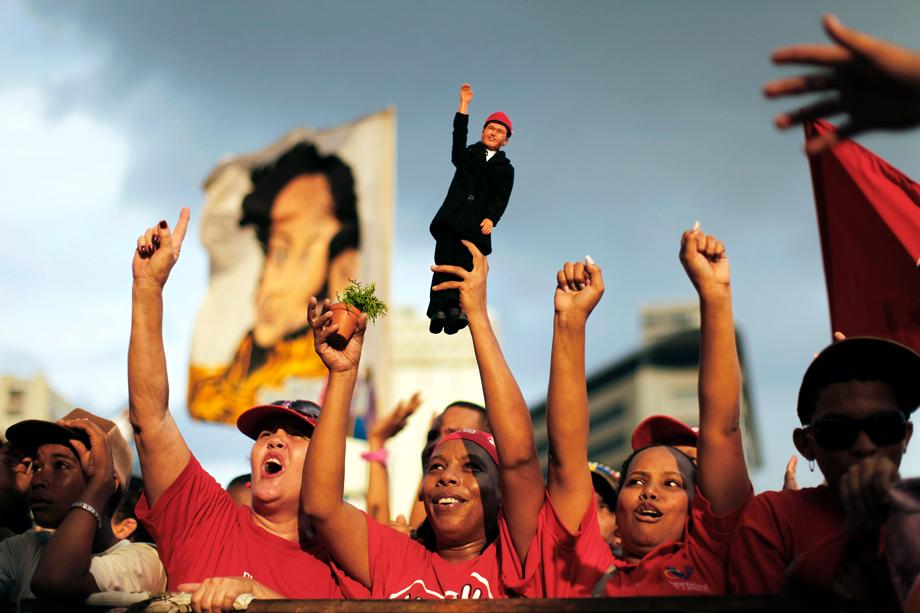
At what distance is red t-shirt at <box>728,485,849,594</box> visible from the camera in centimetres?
325

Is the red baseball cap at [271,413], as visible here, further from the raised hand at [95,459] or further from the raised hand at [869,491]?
the raised hand at [869,491]

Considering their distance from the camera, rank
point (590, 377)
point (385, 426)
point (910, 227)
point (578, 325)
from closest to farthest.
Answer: point (578, 325)
point (910, 227)
point (385, 426)
point (590, 377)

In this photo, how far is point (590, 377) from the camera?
108 m

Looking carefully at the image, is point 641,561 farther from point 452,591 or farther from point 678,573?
point 452,591

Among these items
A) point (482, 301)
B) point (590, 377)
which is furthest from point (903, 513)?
point (590, 377)

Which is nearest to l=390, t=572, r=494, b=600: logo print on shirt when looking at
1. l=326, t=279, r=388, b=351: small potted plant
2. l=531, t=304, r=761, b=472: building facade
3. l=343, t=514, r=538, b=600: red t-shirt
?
l=343, t=514, r=538, b=600: red t-shirt

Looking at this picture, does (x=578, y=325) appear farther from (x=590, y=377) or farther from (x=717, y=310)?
(x=590, y=377)

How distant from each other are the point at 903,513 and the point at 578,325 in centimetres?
144

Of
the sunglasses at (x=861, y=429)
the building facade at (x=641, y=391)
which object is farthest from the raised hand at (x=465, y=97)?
the building facade at (x=641, y=391)

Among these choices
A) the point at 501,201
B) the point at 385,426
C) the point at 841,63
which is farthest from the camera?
the point at 385,426

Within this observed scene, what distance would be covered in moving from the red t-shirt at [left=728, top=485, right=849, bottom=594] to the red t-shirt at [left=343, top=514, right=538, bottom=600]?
2.40ft

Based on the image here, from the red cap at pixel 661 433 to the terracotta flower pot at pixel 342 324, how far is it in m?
1.20

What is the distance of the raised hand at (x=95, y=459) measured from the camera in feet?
14.3

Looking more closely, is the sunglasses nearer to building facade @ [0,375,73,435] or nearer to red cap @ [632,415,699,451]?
red cap @ [632,415,699,451]
